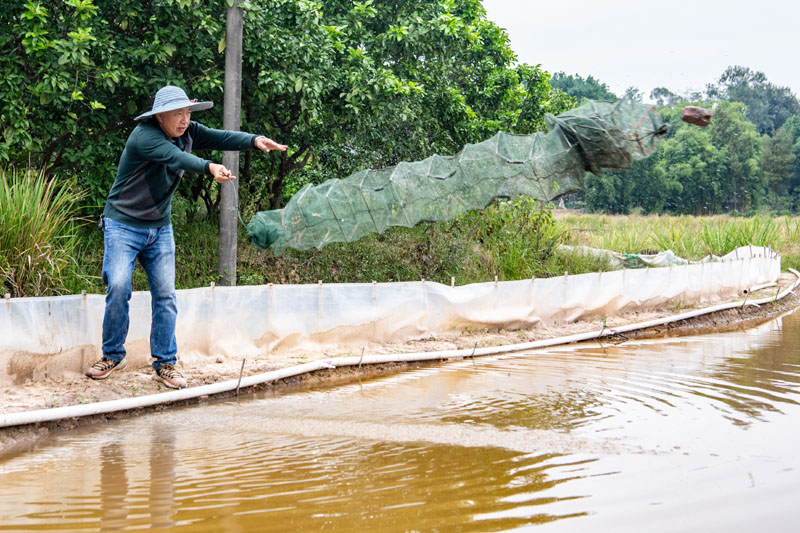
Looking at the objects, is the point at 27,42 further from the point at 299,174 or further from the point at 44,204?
the point at 299,174

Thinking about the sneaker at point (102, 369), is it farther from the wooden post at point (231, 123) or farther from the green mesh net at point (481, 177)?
the green mesh net at point (481, 177)

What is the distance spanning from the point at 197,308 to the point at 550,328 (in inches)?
185

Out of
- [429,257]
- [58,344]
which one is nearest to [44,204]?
[58,344]

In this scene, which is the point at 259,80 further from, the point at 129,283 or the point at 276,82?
the point at 129,283

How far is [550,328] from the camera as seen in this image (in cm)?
934

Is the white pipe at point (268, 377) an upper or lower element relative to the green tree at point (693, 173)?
lower

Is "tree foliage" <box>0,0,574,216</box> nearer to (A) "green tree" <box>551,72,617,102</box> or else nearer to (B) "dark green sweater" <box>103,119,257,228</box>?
(B) "dark green sweater" <box>103,119,257,228</box>

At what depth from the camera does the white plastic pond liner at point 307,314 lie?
5336 mm

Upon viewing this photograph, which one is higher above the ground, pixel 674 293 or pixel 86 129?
pixel 86 129

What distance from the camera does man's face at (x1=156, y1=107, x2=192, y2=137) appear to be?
5227 millimetres

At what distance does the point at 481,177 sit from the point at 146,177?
498cm

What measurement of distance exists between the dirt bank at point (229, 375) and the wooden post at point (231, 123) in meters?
1.57

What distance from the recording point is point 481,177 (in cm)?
934

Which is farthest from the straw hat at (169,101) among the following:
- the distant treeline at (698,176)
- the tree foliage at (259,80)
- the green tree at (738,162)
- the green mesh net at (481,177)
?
the green tree at (738,162)
